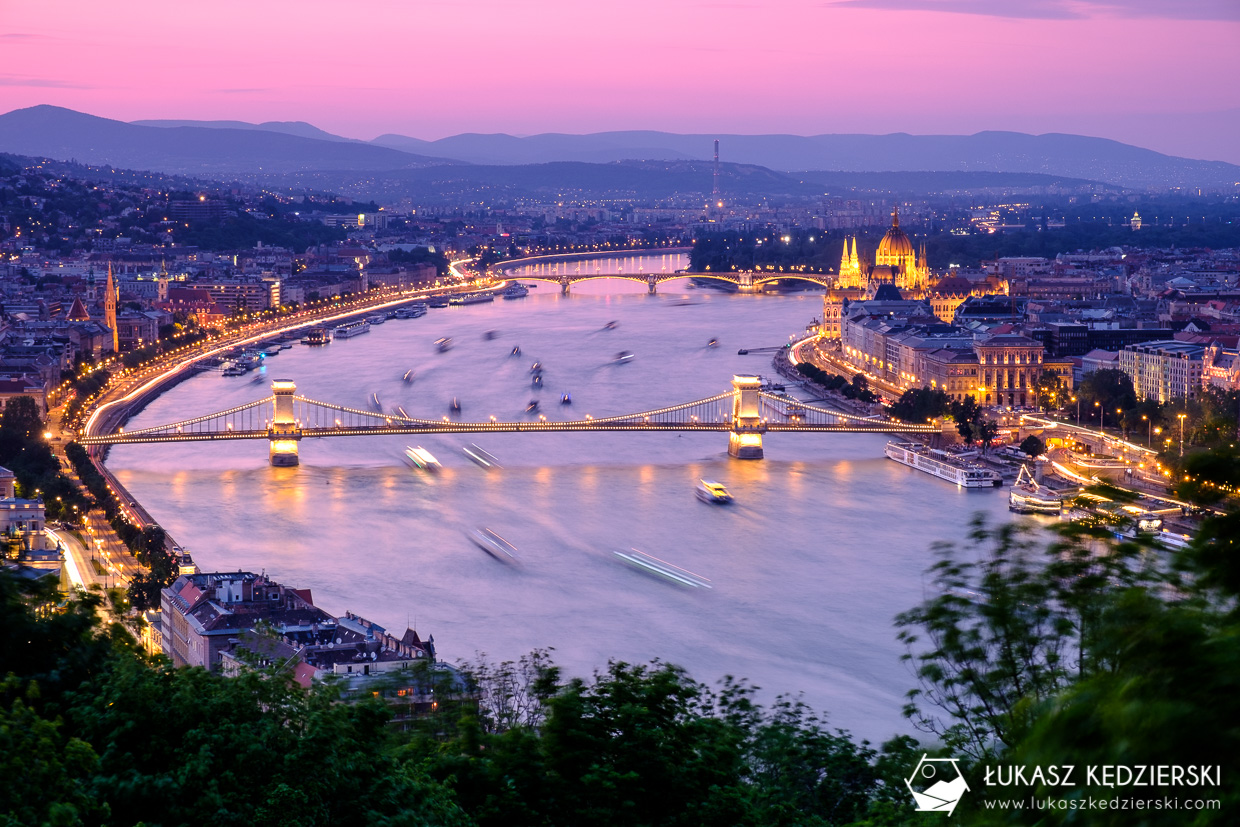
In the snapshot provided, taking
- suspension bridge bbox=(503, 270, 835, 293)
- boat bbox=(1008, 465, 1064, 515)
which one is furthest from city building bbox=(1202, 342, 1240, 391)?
suspension bridge bbox=(503, 270, 835, 293)

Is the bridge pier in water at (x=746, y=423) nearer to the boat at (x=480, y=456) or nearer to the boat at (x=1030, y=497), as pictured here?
the boat at (x=480, y=456)

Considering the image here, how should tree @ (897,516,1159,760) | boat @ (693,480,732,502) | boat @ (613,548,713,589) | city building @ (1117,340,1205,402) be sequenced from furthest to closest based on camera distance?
city building @ (1117,340,1205,402) → boat @ (693,480,732,502) → boat @ (613,548,713,589) → tree @ (897,516,1159,760)

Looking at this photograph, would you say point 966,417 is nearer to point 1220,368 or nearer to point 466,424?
point 1220,368

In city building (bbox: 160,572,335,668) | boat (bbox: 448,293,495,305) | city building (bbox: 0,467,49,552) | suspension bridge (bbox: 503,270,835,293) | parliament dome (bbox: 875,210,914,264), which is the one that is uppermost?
parliament dome (bbox: 875,210,914,264)

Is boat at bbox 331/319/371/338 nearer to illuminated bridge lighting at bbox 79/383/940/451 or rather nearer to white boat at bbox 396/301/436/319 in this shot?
white boat at bbox 396/301/436/319

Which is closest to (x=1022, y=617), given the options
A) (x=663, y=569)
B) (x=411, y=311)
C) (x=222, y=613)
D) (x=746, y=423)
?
(x=222, y=613)

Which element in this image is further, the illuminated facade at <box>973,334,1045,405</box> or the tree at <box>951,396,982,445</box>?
the illuminated facade at <box>973,334,1045,405</box>

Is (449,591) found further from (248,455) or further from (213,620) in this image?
(248,455)
